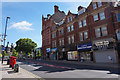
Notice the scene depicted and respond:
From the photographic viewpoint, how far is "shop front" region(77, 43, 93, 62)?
21.5 meters

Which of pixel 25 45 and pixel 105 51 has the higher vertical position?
pixel 25 45

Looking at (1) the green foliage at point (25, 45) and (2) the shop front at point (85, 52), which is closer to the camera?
(2) the shop front at point (85, 52)

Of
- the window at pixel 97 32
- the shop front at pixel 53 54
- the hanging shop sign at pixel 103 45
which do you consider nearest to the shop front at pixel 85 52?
the hanging shop sign at pixel 103 45

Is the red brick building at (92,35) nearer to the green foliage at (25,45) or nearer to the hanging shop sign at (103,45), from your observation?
the hanging shop sign at (103,45)

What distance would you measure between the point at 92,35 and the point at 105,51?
15.3 feet

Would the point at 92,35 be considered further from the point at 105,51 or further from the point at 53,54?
the point at 53,54

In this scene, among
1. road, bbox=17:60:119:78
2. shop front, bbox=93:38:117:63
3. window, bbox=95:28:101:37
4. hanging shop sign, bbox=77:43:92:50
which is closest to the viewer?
road, bbox=17:60:119:78

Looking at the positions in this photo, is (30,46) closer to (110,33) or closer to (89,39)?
(89,39)

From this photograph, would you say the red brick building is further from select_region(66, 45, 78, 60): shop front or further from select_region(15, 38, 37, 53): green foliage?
select_region(15, 38, 37, 53): green foliage

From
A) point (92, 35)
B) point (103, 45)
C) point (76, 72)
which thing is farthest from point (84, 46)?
point (76, 72)

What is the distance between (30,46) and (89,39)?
42211mm

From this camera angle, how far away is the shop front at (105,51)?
57.8 ft

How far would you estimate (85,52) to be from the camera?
2291 cm

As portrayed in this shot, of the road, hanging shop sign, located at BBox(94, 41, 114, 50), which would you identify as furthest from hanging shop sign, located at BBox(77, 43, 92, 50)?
the road
